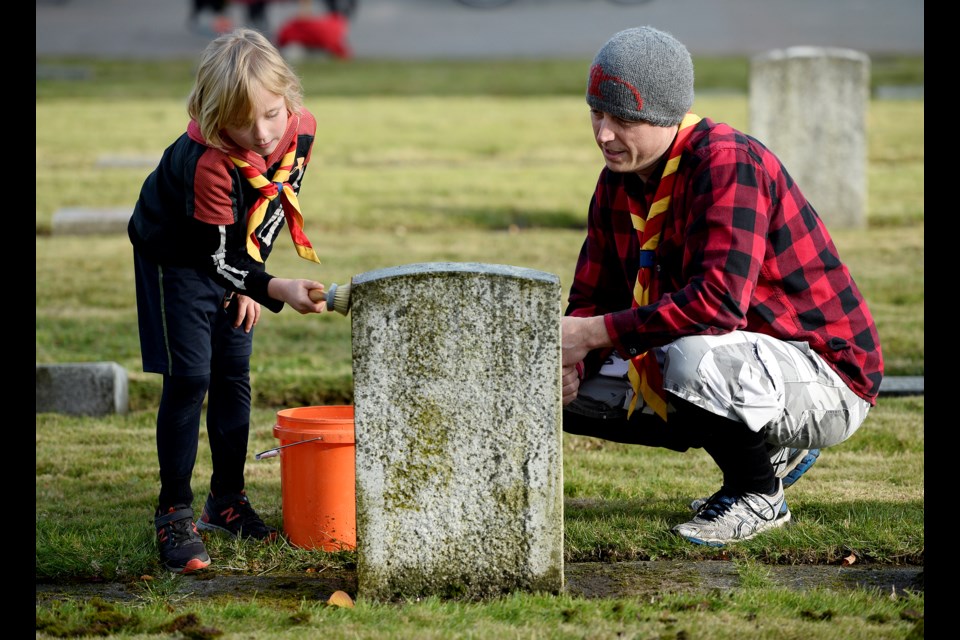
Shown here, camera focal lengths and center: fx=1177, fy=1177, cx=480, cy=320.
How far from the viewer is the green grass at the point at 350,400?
329 cm

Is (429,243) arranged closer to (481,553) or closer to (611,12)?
(481,553)

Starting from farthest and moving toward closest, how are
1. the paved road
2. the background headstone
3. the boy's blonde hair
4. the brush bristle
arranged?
the paved road → the background headstone → the boy's blonde hair → the brush bristle

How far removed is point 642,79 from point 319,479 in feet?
5.41

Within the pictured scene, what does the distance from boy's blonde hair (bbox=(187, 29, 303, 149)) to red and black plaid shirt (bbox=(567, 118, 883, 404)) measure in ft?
3.88

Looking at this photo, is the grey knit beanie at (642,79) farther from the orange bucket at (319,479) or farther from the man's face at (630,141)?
the orange bucket at (319,479)

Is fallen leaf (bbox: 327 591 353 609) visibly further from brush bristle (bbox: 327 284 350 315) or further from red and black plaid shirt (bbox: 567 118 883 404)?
red and black plaid shirt (bbox: 567 118 883 404)

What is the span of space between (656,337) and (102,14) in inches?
1154

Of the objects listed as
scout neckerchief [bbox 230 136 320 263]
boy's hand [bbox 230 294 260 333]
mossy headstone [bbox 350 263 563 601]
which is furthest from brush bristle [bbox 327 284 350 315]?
boy's hand [bbox 230 294 260 333]

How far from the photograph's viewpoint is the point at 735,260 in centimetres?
354

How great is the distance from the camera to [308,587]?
3.62m

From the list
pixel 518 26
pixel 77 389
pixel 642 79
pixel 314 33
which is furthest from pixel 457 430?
pixel 518 26

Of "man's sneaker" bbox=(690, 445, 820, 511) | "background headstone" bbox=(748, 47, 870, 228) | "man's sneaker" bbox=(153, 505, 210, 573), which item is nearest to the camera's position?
"man's sneaker" bbox=(153, 505, 210, 573)

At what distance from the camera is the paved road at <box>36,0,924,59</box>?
92.3ft
